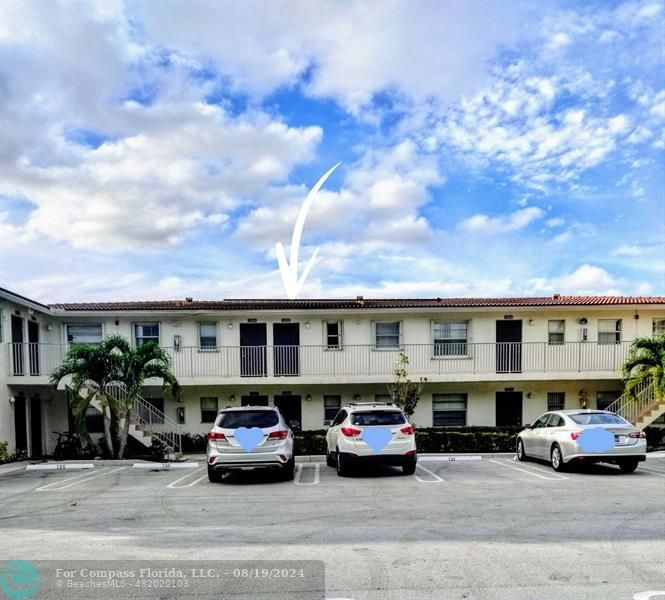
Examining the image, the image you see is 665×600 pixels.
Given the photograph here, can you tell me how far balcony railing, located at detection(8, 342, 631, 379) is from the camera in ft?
65.8

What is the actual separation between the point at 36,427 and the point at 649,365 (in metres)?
19.9

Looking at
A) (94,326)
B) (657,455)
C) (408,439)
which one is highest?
(94,326)

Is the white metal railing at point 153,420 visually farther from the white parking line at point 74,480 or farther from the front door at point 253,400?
the white parking line at point 74,480

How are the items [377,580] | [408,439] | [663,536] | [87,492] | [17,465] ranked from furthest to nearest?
[17,465] → [408,439] → [87,492] → [663,536] → [377,580]

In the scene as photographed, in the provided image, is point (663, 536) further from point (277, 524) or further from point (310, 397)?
point (310, 397)

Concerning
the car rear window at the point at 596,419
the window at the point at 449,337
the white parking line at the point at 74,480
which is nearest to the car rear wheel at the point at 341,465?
the car rear window at the point at 596,419

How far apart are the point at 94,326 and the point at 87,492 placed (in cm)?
1023

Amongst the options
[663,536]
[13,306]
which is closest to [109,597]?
[663,536]

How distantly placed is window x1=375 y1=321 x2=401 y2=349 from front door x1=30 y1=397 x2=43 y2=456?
11.7m

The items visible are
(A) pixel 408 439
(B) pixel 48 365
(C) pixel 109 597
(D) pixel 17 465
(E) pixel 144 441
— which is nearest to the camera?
(C) pixel 109 597

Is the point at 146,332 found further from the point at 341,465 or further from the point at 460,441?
the point at 460,441

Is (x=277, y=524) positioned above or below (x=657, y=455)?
above

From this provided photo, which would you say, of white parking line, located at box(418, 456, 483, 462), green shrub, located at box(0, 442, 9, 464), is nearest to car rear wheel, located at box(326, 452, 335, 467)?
white parking line, located at box(418, 456, 483, 462)

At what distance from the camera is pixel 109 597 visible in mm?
5285
